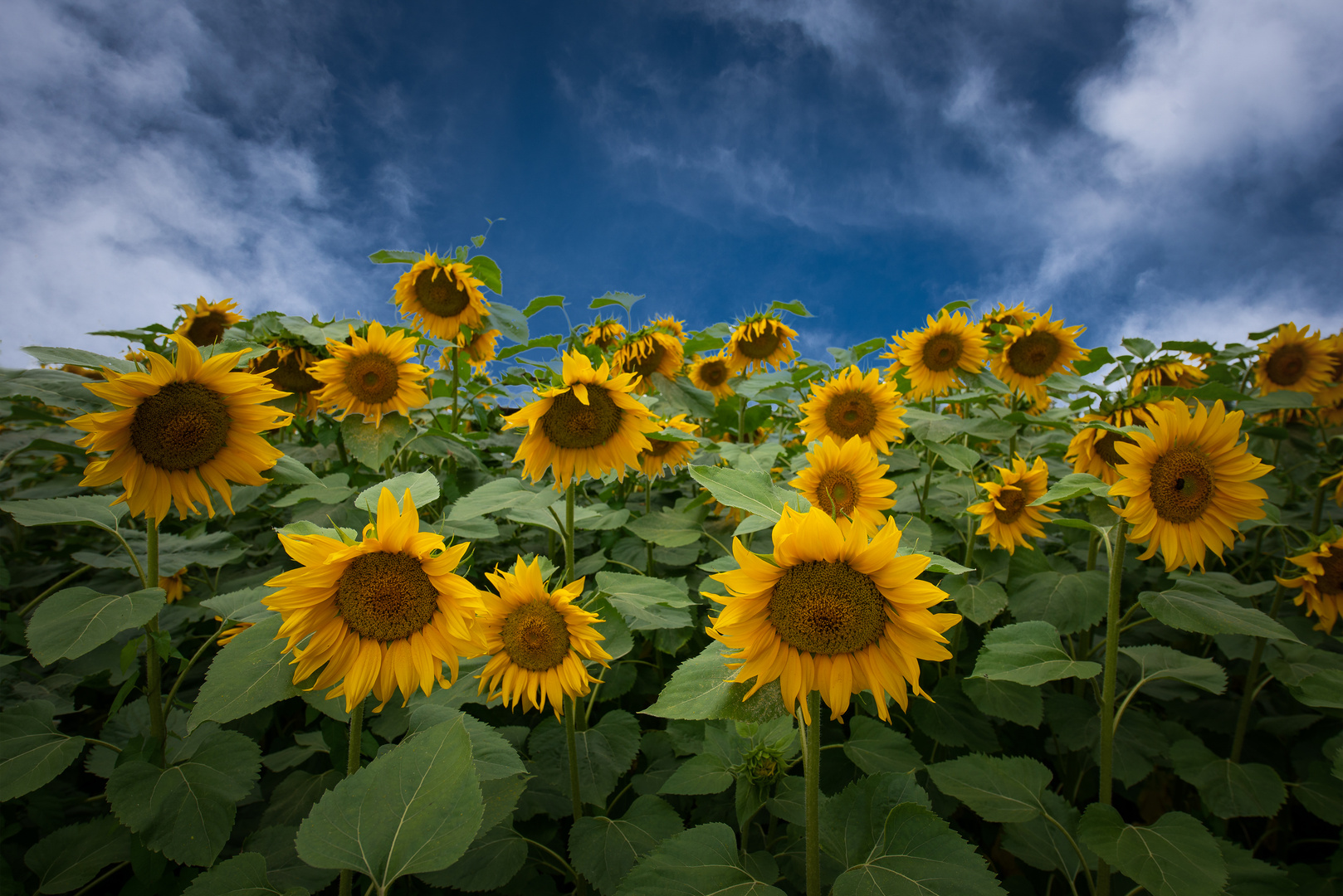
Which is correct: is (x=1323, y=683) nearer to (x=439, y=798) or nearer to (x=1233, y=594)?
(x=1233, y=594)

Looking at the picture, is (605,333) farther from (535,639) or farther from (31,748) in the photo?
(31,748)

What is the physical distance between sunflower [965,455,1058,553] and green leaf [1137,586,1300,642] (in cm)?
73

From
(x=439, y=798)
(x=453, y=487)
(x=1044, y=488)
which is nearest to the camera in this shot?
(x=439, y=798)

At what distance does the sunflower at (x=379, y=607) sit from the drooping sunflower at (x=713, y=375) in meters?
3.44

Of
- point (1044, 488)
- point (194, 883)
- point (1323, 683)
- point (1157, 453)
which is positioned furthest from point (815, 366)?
point (194, 883)

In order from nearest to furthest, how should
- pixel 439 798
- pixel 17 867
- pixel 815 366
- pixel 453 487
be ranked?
pixel 439 798 → pixel 17 867 → pixel 453 487 → pixel 815 366

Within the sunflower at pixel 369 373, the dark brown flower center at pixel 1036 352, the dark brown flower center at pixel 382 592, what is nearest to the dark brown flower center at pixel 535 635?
the dark brown flower center at pixel 382 592

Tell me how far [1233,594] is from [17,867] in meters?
4.36

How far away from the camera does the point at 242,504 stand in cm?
239

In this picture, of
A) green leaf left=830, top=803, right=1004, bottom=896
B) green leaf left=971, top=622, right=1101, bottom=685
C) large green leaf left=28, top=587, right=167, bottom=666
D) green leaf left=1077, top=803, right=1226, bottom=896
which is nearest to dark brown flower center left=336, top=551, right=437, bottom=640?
large green leaf left=28, top=587, right=167, bottom=666

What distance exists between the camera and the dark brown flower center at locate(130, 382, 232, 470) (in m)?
1.56

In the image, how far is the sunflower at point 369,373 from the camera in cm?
274

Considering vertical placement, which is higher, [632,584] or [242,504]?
[242,504]

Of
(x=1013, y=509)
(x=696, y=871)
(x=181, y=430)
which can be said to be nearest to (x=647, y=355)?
(x=1013, y=509)
